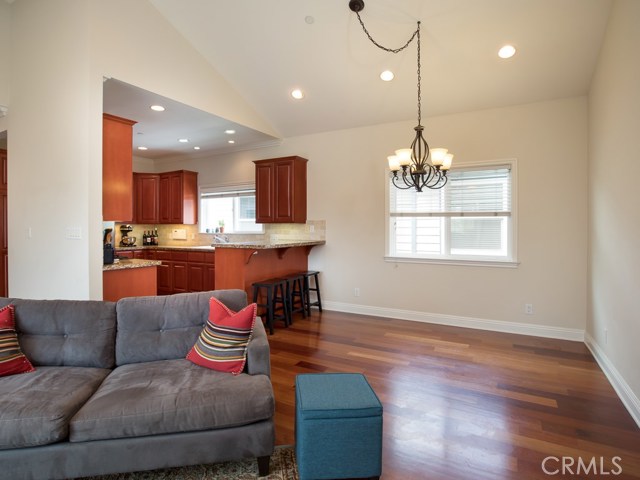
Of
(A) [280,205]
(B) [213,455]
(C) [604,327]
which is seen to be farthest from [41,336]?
(C) [604,327]

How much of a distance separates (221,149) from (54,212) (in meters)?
3.37

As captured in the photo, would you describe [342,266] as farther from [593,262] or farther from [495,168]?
[593,262]

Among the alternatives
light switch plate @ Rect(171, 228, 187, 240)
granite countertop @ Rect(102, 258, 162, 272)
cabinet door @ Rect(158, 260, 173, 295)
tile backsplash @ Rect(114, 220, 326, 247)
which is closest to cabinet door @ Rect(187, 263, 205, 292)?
cabinet door @ Rect(158, 260, 173, 295)

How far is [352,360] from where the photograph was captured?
3.40 metres

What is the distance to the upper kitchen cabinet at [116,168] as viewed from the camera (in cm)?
354

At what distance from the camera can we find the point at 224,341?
209 centimetres

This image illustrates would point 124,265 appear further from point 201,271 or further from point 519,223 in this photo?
point 519,223

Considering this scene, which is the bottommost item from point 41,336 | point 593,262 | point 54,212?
point 41,336

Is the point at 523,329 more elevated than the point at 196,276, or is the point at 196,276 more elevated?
the point at 196,276

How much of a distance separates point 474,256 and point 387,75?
8.16 ft

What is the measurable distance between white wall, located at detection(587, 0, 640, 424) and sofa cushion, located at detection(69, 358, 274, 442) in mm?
2571

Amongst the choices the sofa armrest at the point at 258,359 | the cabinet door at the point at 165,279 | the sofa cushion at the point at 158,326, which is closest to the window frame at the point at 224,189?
the cabinet door at the point at 165,279

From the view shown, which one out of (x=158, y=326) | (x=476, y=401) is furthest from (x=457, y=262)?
(x=158, y=326)

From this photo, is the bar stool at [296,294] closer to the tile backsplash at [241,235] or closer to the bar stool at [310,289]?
the bar stool at [310,289]
